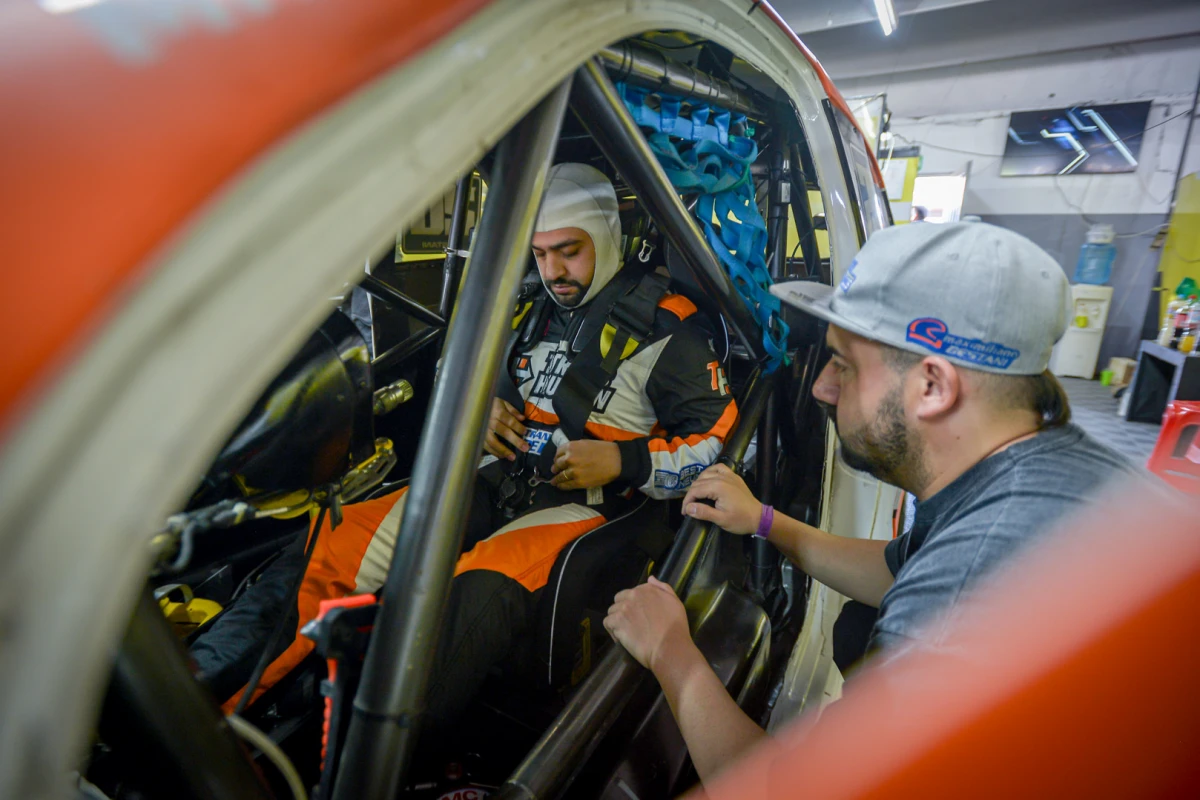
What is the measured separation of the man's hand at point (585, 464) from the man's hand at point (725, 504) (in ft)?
0.66

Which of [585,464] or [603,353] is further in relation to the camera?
[603,353]

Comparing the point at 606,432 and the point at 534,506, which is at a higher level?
the point at 606,432

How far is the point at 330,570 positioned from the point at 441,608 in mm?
768

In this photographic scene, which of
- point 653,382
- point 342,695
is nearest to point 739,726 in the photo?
point 342,695

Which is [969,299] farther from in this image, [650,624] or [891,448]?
[650,624]

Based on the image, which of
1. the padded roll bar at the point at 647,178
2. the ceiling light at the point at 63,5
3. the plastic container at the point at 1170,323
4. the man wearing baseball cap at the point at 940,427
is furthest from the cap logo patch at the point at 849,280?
the plastic container at the point at 1170,323

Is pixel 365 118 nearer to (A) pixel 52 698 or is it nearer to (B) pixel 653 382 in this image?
(A) pixel 52 698

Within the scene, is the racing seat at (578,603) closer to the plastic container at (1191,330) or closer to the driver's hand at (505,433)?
the driver's hand at (505,433)

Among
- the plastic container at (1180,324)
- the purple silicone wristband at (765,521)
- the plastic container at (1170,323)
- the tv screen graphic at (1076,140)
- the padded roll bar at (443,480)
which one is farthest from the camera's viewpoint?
the tv screen graphic at (1076,140)

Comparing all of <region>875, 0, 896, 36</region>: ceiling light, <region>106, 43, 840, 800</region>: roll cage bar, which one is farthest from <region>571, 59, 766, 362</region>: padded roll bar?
<region>875, 0, 896, 36</region>: ceiling light

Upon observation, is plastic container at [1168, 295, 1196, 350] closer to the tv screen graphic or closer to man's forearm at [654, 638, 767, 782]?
the tv screen graphic

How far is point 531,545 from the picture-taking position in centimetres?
116

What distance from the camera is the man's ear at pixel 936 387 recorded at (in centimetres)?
81

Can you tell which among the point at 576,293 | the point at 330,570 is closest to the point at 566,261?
the point at 576,293
